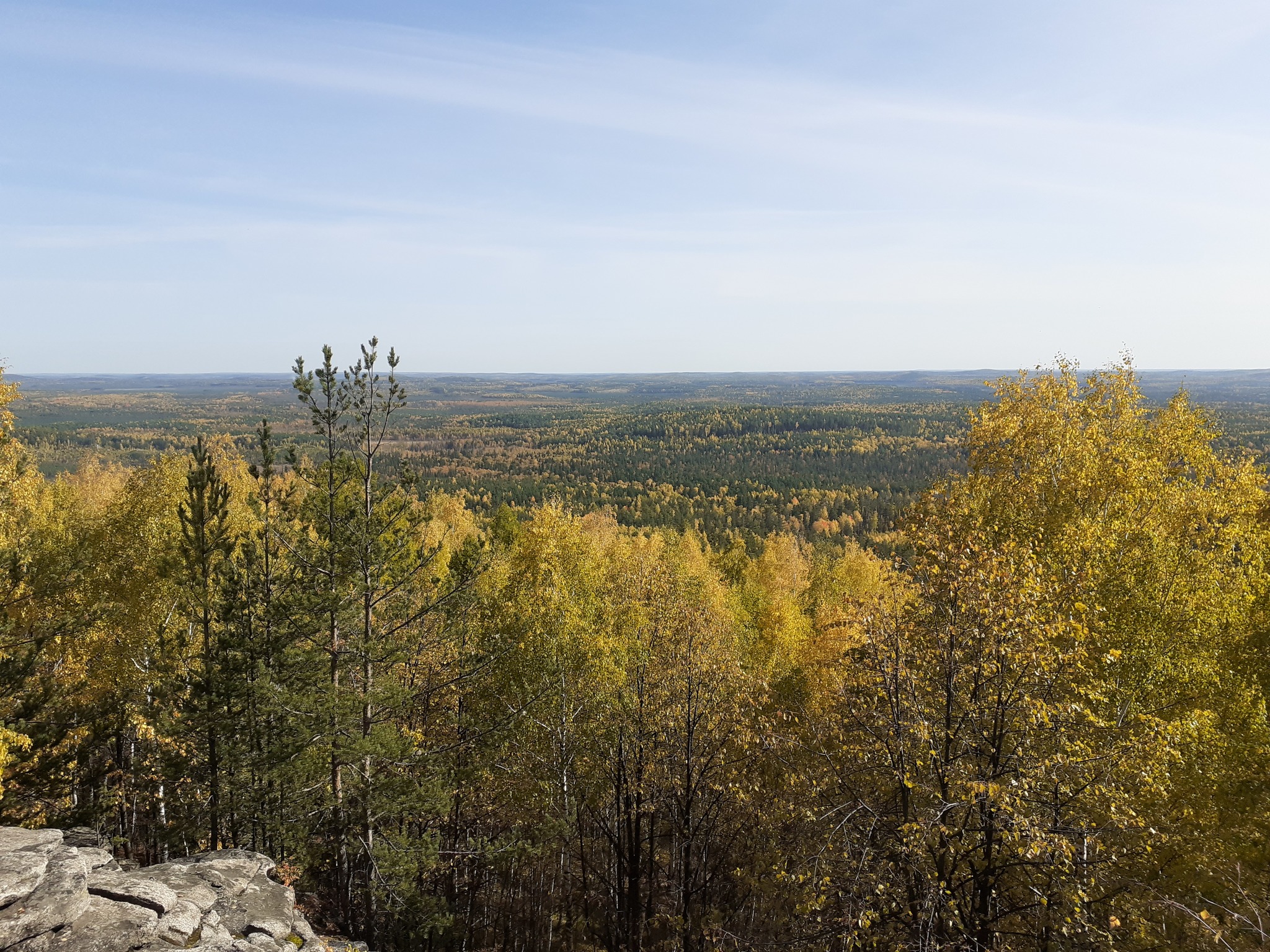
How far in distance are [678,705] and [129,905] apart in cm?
1161

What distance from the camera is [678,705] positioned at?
57.7 feet

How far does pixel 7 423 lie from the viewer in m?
14.6

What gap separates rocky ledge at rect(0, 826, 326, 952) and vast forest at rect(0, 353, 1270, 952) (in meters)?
2.44

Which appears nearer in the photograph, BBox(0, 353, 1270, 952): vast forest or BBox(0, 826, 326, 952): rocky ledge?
BBox(0, 826, 326, 952): rocky ledge

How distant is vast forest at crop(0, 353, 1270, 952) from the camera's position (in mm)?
11039

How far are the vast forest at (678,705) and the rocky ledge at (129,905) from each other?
244 centimetres

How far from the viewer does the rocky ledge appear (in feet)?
30.3

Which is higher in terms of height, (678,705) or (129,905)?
(129,905)

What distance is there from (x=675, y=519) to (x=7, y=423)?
101452 mm

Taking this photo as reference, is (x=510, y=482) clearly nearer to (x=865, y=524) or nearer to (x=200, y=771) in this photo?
(x=865, y=524)

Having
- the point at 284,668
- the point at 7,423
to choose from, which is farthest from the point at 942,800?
the point at 7,423

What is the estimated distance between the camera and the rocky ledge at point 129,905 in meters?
9.23

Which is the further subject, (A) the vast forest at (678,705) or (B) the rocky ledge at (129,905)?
(A) the vast forest at (678,705)

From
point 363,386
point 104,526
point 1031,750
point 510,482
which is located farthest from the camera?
point 510,482
